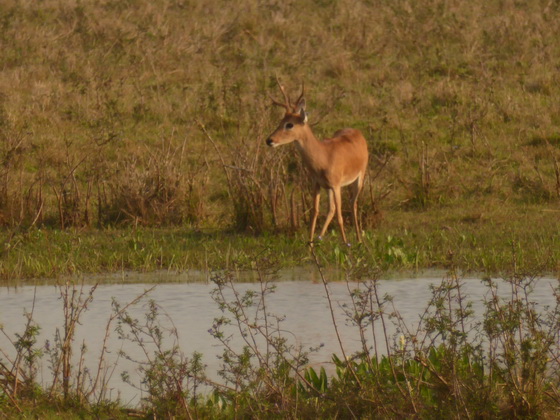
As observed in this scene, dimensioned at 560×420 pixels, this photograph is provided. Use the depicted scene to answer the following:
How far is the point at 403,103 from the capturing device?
17.5m

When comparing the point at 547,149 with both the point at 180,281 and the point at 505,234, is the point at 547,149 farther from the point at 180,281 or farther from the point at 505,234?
the point at 180,281

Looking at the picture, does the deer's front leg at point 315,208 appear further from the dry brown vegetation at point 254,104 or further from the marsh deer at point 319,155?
the dry brown vegetation at point 254,104

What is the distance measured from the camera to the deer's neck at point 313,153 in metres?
11.9

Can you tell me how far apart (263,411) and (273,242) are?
596 cm

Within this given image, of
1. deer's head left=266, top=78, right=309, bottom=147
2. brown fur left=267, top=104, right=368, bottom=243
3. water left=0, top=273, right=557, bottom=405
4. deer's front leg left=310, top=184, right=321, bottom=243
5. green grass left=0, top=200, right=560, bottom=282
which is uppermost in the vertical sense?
deer's head left=266, top=78, right=309, bottom=147

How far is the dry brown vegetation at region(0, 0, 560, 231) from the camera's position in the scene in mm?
12812

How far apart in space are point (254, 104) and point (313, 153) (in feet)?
17.4

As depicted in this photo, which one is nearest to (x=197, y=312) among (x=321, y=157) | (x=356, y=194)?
(x=321, y=157)

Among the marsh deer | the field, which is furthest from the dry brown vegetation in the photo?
the marsh deer

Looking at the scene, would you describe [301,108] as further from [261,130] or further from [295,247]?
[295,247]

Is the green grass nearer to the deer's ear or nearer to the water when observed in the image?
the water

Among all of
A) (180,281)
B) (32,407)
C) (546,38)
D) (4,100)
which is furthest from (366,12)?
(32,407)

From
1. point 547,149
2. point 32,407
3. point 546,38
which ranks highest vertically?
point 546,38

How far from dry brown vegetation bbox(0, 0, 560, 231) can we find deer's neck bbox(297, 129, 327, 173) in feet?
1.16
